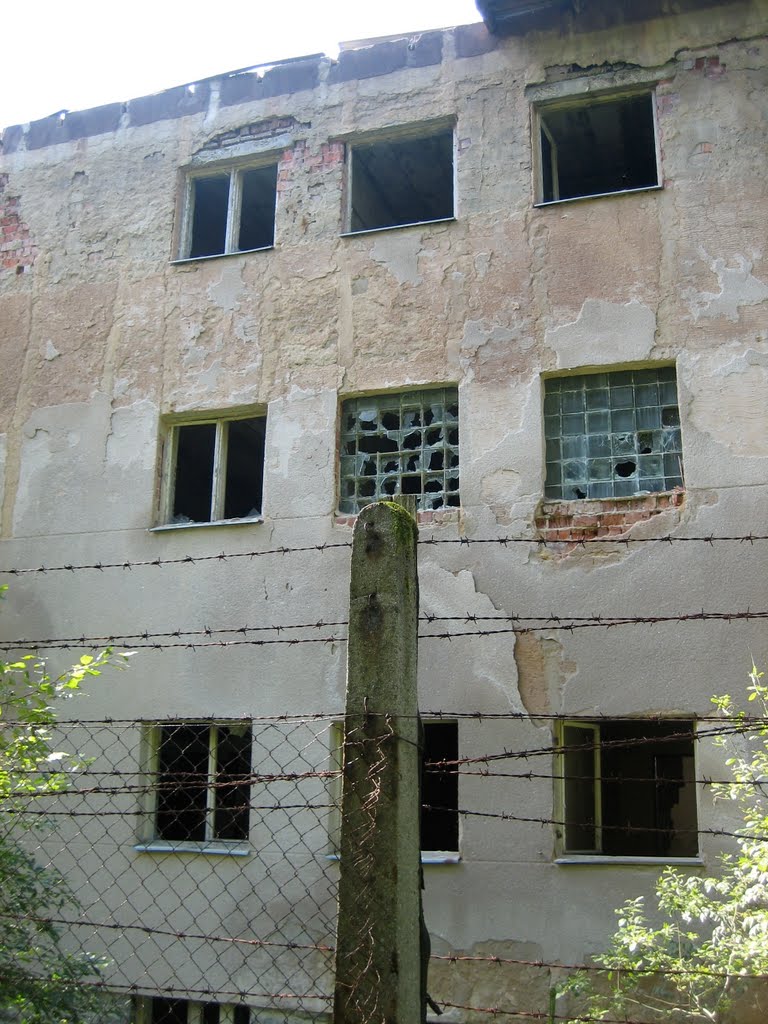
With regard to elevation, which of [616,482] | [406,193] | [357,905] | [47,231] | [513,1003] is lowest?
[513,1003]

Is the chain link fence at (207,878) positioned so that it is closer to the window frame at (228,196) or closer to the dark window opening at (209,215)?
the window frame at (228,196)

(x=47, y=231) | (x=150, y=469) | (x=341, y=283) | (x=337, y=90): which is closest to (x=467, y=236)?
(x=341, y=283)

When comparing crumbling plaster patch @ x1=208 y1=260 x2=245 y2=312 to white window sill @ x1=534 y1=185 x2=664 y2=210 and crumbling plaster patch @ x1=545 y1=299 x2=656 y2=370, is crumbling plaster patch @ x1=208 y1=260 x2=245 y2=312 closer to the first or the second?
white window sill @ x1=534 y1=185 x2=664 y2=210

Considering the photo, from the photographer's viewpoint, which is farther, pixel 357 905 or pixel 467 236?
pixel 467 236

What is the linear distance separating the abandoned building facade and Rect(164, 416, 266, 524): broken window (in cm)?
6

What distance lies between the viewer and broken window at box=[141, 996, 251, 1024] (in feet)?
26.5

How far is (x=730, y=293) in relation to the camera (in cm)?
838

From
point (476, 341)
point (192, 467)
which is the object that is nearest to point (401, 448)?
point (476, 341)

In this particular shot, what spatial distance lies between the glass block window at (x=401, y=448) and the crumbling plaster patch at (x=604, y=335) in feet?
3.36

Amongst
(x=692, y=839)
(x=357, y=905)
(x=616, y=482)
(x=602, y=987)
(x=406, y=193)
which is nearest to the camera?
(x=357, y=905)

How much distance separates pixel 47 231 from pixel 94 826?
6.12 meters

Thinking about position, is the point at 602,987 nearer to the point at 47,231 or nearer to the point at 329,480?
the point at 329,480

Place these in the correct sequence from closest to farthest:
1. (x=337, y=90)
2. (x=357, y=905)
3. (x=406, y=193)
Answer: (x=357, y=905) < (x=337, y=90) < (x=406, y=193)

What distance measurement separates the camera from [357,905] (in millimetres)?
3154
